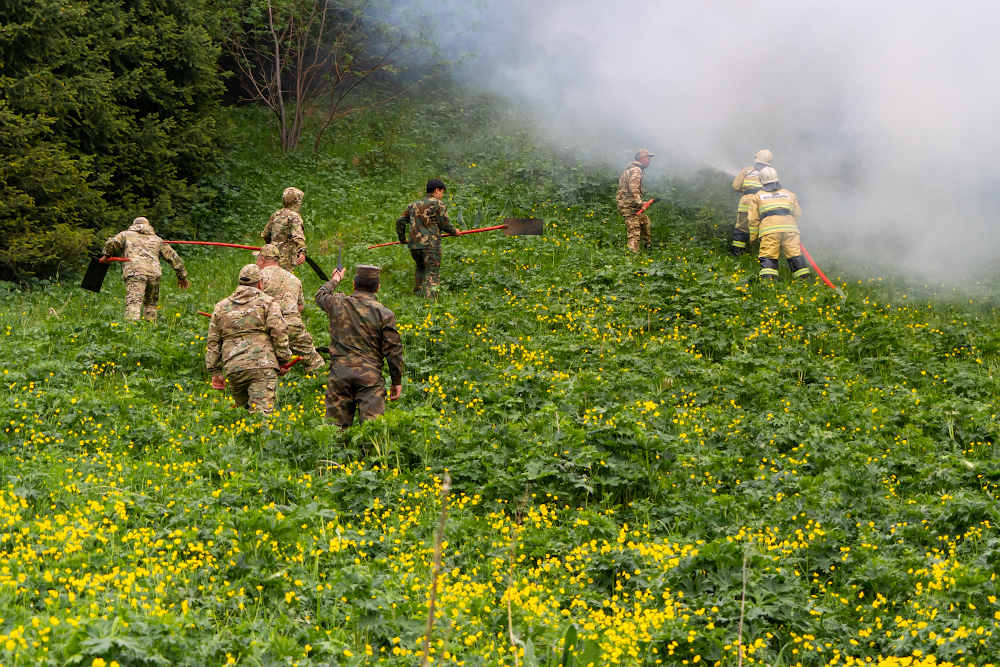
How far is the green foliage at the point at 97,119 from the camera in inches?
498

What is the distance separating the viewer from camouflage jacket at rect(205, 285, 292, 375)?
841cm

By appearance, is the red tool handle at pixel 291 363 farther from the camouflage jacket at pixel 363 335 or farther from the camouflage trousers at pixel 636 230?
the camouflage trousers at pixel 636 230

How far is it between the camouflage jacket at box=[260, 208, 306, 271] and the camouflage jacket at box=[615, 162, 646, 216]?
5.85m

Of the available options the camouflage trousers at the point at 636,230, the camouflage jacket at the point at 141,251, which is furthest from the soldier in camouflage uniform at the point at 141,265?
the camouflage trousers at the point at 636,230

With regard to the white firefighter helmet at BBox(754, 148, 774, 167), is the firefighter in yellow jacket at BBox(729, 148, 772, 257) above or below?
below

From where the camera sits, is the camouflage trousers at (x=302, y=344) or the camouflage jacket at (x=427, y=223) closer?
the camouflage trousers at (x=302, y=344)

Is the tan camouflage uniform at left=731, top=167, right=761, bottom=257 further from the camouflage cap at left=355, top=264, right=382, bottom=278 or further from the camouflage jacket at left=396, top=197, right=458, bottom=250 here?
the camouflage cap at left=355, top=264, right=382, bottom=278

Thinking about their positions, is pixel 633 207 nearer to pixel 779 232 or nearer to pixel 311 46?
pixel 779 232

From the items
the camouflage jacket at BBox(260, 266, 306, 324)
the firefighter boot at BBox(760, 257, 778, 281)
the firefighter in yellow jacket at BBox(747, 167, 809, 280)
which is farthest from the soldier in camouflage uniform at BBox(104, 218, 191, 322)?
the firefighter in yellow jacket at BBox(747, 167, 809, 280)

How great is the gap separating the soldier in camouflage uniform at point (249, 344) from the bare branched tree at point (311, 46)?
11.0m

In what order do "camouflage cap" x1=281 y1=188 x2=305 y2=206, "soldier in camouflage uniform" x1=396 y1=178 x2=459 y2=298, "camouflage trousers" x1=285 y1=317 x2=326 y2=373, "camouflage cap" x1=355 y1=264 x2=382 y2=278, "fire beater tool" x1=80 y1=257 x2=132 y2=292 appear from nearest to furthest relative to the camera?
"camouflage cap" x1=355 y1=264 x2=382 y2=278 < "camouflage trousers" x1=285 y1=317 x2=326 y2=373 < "camouflage cap" x1=281 y1=188 x2=305 y2=206 < "fire beater tool" x1=80 y1=257 x2=132 y2=292 < "soldier in camouflage uniform" x1=396 y1=178 x2=459 y2=298

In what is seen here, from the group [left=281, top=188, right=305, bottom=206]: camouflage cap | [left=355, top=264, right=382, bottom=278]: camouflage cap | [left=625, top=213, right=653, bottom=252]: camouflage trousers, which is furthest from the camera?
[left=625, top=213, right=653, bottom=252]: camouflage trousers

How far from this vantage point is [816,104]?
16.2m

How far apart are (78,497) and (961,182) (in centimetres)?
1355
